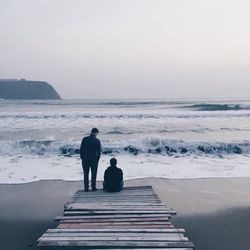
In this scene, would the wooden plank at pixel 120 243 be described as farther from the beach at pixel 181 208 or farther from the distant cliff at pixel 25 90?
the distant cliff at pixel 25 90

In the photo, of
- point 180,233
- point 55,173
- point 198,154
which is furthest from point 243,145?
point 180,233

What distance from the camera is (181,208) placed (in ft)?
30.8

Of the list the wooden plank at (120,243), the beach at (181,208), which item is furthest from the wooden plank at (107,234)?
the beach at (181,208)

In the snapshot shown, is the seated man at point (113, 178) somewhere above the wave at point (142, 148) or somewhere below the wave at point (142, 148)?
above

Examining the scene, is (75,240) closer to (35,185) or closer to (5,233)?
(5,233)

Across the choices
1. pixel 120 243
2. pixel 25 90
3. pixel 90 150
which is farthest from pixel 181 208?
pixel 25 90

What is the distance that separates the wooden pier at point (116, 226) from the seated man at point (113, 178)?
0.59 m

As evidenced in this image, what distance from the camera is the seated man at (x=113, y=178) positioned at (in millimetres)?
9273

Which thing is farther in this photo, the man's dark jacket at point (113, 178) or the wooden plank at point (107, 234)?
the man's dark jacket at point (113, 178)

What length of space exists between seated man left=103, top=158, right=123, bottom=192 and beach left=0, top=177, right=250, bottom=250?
50.8 inches

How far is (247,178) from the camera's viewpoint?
12742mm

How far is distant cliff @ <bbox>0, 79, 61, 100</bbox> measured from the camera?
172000 mm

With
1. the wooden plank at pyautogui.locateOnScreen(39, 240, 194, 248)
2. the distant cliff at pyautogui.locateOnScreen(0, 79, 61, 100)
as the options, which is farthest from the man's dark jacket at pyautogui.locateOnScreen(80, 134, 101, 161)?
the distant cliff at pyautogui.locateOnScreen(0, 79, 61, 100)

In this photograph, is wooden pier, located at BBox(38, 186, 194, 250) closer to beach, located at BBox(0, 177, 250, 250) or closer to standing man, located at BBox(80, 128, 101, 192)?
beach, located at BBox(0, 177, 250, 250)
